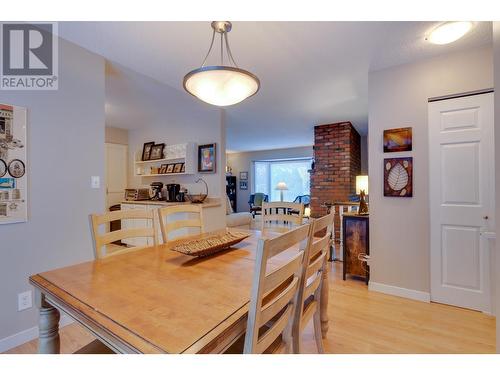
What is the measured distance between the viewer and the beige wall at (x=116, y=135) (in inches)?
174

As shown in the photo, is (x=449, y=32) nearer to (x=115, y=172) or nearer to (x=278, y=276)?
(x=278, y=276)

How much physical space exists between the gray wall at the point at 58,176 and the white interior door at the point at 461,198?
10.2 ft

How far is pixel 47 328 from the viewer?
3.27 ft

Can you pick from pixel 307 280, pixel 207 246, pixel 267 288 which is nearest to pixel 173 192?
pixel 207 246

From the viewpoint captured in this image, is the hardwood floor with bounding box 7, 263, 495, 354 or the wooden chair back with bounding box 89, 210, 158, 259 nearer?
the wooden chair back with bounding box 89, 210, 158, 259

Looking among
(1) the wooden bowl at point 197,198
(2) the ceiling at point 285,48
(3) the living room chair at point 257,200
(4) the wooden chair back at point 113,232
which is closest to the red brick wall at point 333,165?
(2) the ceiling at point 285,48

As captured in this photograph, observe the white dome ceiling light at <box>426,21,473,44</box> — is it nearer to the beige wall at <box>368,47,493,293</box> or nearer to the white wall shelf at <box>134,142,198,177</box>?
the beige wall at <box>368,47,493,293</box>

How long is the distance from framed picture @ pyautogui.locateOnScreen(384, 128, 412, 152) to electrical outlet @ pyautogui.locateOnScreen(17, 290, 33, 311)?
3277 mm

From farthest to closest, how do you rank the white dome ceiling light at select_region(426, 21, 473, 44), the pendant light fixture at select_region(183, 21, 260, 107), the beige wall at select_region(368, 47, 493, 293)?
the beige wall at select_region(368, 47, 493, 293), the white dome ceiling light at select_region(426, 21, 473, 44), the pendant light fixture at select_region(183, 21, 260, 107)

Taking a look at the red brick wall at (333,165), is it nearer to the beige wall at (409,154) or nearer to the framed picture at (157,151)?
the beige wall at (409,154)

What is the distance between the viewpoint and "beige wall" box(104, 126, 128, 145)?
14.5 ft

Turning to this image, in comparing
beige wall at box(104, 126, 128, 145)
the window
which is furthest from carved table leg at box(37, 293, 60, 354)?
the window
